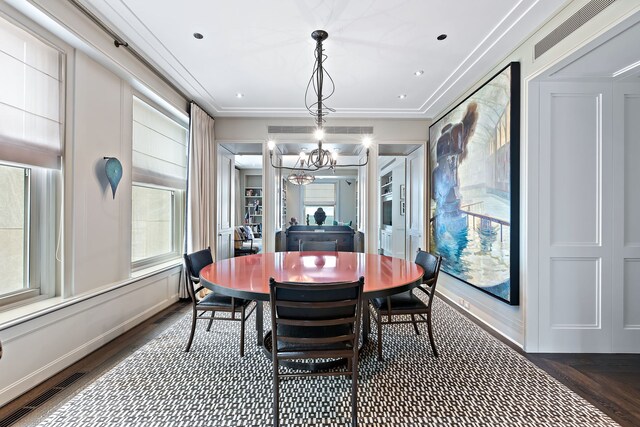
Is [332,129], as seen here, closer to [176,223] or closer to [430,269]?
[176,223]

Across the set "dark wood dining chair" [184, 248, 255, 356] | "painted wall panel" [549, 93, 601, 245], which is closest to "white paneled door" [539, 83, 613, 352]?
"painted wall panel" [549, 93, 601, 245]

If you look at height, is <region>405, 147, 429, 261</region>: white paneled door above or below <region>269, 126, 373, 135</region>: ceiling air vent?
below

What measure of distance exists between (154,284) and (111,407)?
1695mm

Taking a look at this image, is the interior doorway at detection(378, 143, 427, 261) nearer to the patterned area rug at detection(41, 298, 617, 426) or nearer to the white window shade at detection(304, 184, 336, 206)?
the white window shade at detection(304, 184, 336, 206)

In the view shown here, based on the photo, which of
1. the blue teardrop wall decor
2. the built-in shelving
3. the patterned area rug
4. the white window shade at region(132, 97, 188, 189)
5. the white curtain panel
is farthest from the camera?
the built-in shelving

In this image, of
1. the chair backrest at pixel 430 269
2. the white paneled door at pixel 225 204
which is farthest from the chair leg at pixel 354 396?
the white paneled door at pixel 225 204

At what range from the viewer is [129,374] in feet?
6.81

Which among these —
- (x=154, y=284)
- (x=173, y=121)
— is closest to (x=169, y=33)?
(x=173, y=121)

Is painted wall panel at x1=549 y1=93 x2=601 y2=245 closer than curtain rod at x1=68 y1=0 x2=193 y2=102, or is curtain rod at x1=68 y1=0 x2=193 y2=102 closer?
curtain rod at x1=68 y1=0 x2=193 y2=102

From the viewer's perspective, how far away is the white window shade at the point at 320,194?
9.76 metres

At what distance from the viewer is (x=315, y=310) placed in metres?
1.56

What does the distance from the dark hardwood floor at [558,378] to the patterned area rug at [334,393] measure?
93 mm

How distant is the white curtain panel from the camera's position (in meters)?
3.84

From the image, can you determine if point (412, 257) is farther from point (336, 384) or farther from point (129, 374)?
point (129, 374)
